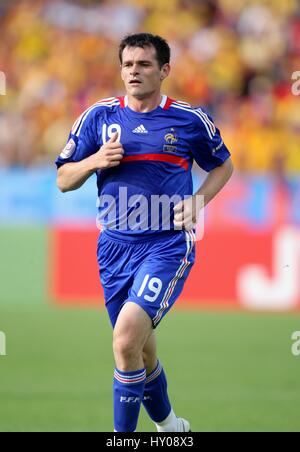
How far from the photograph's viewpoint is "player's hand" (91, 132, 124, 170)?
5.77 metres

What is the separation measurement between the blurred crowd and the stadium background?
32mm

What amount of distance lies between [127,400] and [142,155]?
5.23 feet

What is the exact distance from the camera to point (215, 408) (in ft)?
24.8

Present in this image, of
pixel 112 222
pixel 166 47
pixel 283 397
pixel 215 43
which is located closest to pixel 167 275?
pixel 112 222

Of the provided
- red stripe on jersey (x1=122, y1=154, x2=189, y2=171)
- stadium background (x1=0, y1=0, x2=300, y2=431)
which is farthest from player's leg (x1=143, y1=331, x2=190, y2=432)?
red stripe on jersey (x1=122, y1=154, x2=189, y2=171)

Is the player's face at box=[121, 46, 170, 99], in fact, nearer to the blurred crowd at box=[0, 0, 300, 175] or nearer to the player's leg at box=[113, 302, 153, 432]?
the player's leg at box=[113, 302, 153, 432]

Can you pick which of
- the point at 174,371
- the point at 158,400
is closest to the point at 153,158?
the point at 158,400

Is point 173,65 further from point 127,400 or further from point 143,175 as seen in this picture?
point 127,400

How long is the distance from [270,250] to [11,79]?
7.38 m

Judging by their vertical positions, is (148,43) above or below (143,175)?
above

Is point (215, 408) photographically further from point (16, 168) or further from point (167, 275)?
point (16, 168)

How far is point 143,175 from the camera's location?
6035 millimetres

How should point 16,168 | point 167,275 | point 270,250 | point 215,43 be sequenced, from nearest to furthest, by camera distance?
point 167,275 → point 270,250 → point 16,168 → point 215,43

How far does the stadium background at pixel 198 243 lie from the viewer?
832cm
